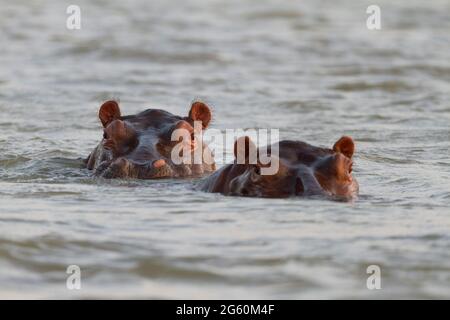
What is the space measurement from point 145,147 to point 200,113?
0.92 m

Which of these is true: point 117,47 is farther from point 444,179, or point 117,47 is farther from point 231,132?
point 444,179

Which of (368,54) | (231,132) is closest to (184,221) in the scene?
(231,132)

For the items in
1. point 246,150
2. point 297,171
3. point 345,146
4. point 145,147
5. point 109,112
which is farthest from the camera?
point 109,112

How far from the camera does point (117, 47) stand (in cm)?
2198

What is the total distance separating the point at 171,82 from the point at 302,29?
6120 mm

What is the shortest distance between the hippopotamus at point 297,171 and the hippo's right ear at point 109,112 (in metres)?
2.06

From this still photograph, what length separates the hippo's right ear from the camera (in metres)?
10.8

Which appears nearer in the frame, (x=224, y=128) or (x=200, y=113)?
(x=200, y=113)

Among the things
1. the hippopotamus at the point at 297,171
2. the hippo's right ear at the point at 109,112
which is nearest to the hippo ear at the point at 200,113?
the hippo's right ear at the point at 109,112

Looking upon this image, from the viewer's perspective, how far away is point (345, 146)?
9.12 meters

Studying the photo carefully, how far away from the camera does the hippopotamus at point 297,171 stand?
877 centimetres

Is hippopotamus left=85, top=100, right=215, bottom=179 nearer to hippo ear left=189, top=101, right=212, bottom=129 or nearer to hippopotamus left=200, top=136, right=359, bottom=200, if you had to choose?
hippo ear left=189, top=101, right=212, bottom=129

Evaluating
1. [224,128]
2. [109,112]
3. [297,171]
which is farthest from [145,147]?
[224,128]

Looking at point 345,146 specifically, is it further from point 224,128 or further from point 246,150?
point 224,128
